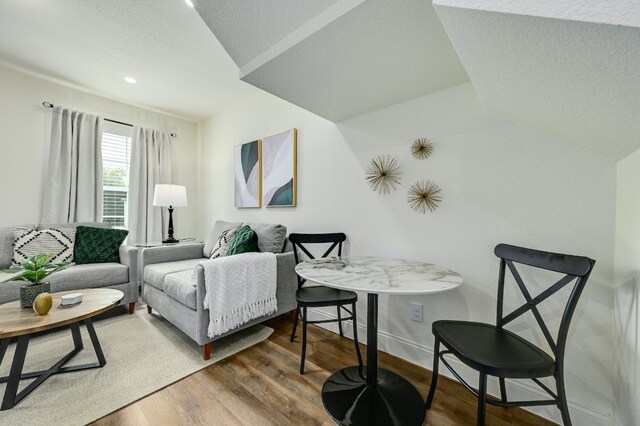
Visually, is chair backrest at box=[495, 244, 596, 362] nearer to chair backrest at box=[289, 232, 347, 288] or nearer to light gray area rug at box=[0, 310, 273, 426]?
chair backrest at box=[289, 232, 347, 288]

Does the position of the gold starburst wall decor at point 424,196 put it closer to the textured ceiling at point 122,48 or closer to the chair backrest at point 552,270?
the chair backrest at point 552,270

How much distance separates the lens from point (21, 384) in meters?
1.50

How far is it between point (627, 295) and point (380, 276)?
100 cm

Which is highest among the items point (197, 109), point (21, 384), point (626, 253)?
point (197, 109)

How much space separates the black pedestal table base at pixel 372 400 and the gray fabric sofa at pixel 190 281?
2.89 ft

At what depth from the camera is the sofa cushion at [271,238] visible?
7.72 ft

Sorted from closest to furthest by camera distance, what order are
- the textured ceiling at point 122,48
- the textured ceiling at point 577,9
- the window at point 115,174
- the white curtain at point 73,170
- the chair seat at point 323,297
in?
the textured ceiling at point 577,9, the chair seat at point 323,297, the textured ceiling at point 122,48, the white curtain at point 73,170, the window at point 115,174

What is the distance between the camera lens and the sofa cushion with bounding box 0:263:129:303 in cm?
197

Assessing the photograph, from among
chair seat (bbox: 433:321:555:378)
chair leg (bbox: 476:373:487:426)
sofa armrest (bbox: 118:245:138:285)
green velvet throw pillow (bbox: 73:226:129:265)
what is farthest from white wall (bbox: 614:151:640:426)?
green velvet throw pillow (bbox: 73:226:129:265)

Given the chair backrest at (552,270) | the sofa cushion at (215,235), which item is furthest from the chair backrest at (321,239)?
the chair backrest at (552,270)

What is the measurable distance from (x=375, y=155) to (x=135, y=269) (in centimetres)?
268

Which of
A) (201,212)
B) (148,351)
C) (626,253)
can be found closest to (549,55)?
(626,253)

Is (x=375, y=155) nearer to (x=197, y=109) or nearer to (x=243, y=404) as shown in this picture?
(x=243, y=404)

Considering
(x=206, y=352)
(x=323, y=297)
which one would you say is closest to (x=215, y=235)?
(x=206, y=352)
